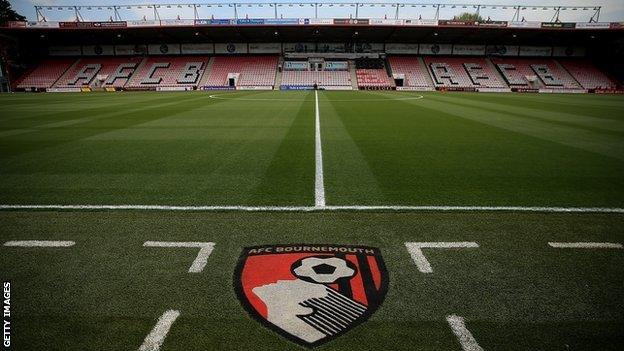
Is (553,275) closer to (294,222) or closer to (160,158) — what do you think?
(294,222)

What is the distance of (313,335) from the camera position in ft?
8.33

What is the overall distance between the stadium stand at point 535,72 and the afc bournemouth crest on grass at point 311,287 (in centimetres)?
5525

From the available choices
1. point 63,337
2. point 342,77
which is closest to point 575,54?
point 342,77

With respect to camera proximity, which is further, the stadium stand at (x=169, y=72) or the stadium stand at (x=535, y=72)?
the stadium stand at (x=169, y=72)

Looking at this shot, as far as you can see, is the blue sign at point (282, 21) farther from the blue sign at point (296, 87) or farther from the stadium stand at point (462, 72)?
the stadium stand at point (462, 72)

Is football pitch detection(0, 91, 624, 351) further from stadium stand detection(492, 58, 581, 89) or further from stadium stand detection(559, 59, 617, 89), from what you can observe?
stadium stand detection(559, 59, 617, 89)

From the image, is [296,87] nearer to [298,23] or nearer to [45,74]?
[298,23]

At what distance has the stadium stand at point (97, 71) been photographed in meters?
49.6

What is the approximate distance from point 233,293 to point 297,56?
55.9 metres

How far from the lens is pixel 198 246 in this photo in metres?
3.88

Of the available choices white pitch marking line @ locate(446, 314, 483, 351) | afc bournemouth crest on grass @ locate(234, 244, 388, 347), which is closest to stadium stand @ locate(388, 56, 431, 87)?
afc bournemouth crest on grass @ locate(234, 244, 388, 347)

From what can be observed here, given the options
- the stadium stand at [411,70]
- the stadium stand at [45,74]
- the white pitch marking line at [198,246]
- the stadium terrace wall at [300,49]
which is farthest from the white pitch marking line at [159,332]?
the stadium stand at [45,74]

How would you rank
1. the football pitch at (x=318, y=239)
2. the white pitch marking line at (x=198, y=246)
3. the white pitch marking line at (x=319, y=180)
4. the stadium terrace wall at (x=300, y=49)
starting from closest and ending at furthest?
the football pitch at (x=318, y=239)
the white pitch marking line at (x=198, y=246)
the white pitch marking line at (x=319, y=180)
the stadium terrace wall at (x=300, y=49)

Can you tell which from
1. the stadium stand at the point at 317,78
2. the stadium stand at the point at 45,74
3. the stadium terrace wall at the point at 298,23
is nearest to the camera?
the stadium terrace wall at the point at 298,23
